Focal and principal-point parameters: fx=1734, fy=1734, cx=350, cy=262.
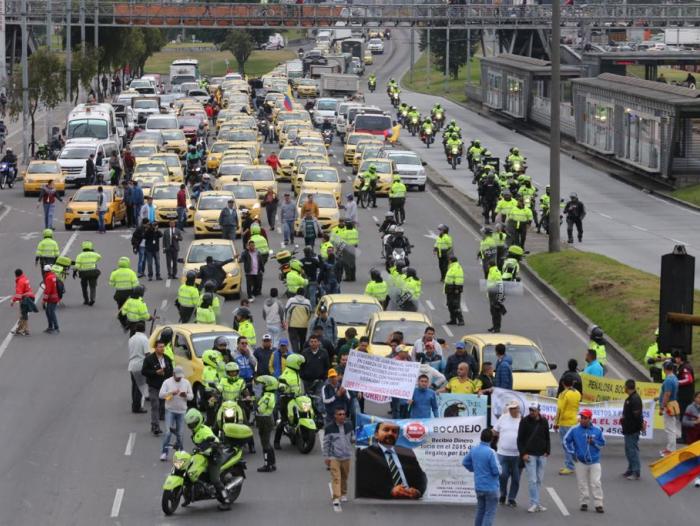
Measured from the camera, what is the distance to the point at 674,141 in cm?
5588

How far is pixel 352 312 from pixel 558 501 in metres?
8.96

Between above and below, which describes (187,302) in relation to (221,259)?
above

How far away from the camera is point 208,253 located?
36188 mm

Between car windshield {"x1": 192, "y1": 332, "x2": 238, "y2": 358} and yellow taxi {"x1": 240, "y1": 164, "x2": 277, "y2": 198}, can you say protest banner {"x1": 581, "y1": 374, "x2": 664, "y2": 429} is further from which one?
yellow taxi {"x1": 240, "y1": 164, "x2": 277, "y2": 198}

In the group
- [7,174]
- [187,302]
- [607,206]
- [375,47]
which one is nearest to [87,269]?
[187,302]

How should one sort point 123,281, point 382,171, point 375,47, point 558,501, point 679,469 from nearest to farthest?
1. point 679,469
2. point 558,501
3. point 123,281
4. point 382,171
5. point 375,47

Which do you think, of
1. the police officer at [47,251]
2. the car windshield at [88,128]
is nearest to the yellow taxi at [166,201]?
the police officer at [47,251]

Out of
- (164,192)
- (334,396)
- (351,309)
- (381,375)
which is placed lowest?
(164,192)

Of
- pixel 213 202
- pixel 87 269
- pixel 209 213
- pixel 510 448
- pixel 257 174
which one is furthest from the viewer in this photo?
pixel 257 174

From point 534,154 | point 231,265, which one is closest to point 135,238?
point 231,265

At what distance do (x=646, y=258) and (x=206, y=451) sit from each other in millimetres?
24302

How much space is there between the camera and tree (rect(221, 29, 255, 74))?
156125 mm

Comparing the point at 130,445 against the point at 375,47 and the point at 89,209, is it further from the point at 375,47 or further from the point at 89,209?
the point at 375,47

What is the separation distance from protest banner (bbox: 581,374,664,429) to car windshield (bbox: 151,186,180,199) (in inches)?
998
